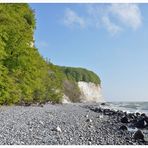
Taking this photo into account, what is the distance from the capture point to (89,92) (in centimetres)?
12825

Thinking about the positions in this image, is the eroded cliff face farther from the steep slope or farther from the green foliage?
the green foliage

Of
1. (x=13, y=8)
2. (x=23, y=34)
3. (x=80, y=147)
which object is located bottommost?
(x=80, y=147)

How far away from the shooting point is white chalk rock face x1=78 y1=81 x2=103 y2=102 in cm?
12400

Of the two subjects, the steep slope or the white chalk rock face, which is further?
the white chalk rock face

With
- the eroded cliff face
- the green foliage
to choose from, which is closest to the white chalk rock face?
the eroded cliff face

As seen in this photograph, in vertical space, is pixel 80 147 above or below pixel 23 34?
below

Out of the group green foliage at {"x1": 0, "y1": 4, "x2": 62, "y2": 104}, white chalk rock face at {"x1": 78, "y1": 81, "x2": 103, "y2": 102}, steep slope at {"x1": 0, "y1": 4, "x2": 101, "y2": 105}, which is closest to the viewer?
green foliage at {"x1": 0, "y1": 4, "x2": 62, "y2": 104}

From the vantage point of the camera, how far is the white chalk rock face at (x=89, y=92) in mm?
124000

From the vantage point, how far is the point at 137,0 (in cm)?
1170

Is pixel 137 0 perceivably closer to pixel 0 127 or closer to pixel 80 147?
pixel 80 147

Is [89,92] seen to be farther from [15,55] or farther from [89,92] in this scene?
[15,55]

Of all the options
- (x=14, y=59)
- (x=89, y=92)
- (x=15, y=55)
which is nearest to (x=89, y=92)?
(x=89, y=92)

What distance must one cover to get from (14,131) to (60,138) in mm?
1700

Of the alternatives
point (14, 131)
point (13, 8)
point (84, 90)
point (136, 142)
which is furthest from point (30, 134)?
point (84, 90)
